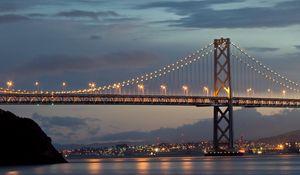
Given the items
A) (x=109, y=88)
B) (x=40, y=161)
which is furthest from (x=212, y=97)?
(x=40, y=161)

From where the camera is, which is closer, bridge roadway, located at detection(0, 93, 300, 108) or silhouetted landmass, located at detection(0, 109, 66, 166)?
silhouetted landmass, located at detection(0, 109, 66, 166)

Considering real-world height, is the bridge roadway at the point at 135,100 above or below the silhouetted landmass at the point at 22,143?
above

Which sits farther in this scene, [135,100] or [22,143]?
[135,100]

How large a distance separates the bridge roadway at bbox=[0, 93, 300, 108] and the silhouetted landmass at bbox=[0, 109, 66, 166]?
9.27 meters

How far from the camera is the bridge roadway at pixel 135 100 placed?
383 feet

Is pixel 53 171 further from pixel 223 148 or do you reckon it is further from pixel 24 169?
pixel 223 148

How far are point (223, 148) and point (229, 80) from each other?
835 centimetres

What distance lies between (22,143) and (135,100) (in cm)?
2349

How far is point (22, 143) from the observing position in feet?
331

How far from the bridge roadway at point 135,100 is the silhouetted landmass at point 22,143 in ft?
30.4

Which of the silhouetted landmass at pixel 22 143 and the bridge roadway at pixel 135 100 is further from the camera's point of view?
the bridge roadway at pixel 135 100

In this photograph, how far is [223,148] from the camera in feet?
427

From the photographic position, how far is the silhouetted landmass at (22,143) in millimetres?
99625

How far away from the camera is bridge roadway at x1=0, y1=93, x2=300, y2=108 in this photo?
116875 mm
